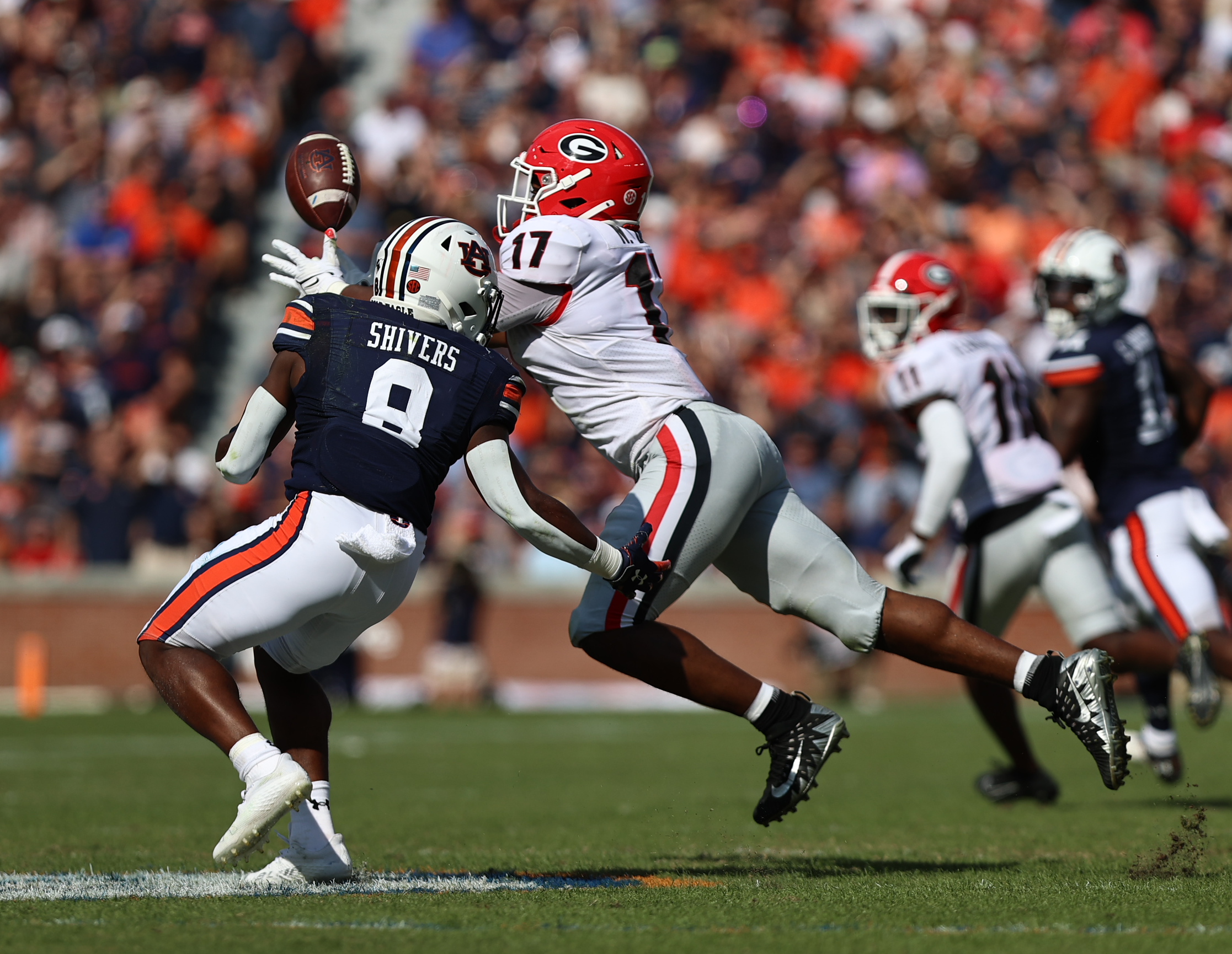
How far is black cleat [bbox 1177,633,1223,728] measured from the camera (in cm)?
648

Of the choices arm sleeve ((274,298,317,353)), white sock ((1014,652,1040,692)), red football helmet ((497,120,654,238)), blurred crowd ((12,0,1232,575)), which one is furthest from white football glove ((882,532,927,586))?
blurred crowd ((12,0,1232,575))

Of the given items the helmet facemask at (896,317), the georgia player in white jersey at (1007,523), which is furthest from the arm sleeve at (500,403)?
the helmet facemask at (896,317)

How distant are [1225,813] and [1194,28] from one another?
12754 millimetres

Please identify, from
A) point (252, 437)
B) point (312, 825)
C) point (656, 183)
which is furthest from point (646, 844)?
point (656, 183)

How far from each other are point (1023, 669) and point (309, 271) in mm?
2241

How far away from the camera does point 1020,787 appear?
6.85 metres

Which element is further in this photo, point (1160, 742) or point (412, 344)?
point (1160, 742)

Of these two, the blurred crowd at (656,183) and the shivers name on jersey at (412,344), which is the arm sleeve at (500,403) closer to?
the shivers name on jersey at (412,344)

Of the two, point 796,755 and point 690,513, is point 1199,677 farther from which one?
point 690,513

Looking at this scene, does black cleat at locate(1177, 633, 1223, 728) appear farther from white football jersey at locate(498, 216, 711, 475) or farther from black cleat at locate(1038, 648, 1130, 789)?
white football jersey at locate(498, 216, 711, 475)

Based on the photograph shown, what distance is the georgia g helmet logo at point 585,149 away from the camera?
5.20 metres

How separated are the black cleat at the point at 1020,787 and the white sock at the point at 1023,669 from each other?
7.15ft

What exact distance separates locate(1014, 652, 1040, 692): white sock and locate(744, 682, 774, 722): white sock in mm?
675

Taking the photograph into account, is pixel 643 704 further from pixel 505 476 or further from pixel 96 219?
pixel 505 476
